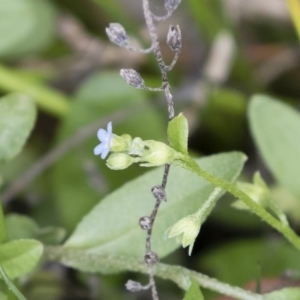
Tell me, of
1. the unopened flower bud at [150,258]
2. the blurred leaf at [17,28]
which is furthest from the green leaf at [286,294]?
the blurred leaf at [17,28]

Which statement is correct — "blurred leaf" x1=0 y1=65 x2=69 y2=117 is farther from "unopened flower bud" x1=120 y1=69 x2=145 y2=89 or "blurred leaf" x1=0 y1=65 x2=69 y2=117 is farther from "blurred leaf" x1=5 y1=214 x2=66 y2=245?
"unopened flower bud" x1=120 y1=69 x2=145 y2=89

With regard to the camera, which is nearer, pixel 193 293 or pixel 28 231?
pixel 193 293

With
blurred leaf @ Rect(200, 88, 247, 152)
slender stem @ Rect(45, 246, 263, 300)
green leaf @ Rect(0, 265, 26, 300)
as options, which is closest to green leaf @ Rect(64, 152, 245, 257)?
slender stem @ Rect(45, 246, 263, 300)

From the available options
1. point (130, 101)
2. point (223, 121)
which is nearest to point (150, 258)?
point (130, 101)

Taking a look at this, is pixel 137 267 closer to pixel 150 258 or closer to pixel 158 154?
pixel 150 258

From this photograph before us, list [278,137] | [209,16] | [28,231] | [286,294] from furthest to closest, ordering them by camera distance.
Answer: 1. [209,16]
2. [278,137]
3. [28,231]
4. [286,294]

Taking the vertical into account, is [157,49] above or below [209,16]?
above

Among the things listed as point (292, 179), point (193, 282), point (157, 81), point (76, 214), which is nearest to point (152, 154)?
point (193, 282)

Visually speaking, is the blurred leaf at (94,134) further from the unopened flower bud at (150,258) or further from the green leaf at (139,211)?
the unopened flower bud at (150,258)
